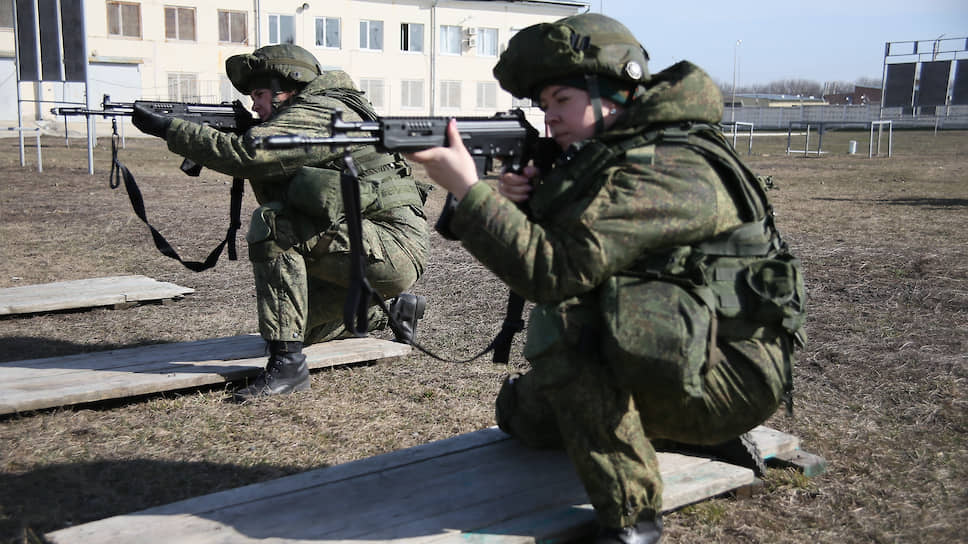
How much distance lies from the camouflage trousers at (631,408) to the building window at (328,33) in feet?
143

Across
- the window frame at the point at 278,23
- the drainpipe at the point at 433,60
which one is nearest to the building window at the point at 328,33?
the window frame at the point at 278,23

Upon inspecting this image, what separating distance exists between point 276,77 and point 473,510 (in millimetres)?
3027

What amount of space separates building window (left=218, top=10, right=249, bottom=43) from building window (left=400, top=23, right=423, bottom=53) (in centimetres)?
840

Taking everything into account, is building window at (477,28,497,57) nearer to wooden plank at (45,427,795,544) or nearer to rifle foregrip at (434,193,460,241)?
wooden plank at (45,427,795,544)

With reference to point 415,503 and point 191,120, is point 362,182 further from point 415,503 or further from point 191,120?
point 415,503

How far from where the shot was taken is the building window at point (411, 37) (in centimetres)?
4600

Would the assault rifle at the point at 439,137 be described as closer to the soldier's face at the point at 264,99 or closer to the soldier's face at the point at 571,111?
the soldier's face at the point at 571,111

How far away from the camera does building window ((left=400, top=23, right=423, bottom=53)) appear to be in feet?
151

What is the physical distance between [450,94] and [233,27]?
40.3 ft

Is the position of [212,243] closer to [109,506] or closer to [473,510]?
A: [109,506]

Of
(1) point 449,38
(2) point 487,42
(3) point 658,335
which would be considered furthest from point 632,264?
(2) point 487,42

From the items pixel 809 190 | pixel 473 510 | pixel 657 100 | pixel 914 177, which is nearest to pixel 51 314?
pixel 473 510


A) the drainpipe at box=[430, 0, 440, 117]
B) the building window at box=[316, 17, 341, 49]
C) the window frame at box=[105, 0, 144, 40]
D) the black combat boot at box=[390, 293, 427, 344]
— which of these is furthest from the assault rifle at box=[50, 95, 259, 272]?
the drainpipe at box=[430, 0, 440, 117]

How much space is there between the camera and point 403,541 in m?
2.70
